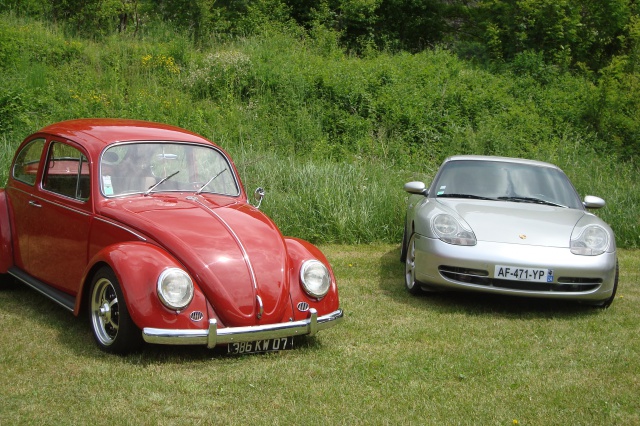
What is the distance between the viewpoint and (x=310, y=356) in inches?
225

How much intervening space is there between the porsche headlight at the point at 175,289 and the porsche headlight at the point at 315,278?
0.94 m

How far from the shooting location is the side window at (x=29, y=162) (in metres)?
7.29

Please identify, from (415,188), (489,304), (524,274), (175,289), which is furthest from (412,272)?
(175,289)

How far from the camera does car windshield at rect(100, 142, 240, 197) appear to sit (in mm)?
6496

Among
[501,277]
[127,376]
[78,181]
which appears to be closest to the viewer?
[127,376]

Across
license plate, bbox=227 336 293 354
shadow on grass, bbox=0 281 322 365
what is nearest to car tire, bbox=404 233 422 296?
shadow on grass, bbox=0 281 322 365

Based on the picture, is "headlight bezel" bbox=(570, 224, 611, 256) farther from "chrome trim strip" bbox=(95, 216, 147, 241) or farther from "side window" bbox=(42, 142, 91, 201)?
"side window" bbox=(42, 142, 91, 201)

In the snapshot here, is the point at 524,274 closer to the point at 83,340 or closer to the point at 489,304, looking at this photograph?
the point at 489,304

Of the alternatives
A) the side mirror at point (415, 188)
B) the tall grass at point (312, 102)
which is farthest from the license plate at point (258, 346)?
the tall grass at point (312, 102)

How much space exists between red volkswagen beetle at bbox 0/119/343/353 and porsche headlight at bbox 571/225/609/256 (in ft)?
8.67

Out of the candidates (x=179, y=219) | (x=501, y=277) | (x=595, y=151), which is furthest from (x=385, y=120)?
(x=179, y=219)

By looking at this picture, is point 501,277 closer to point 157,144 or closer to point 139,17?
point 157,144

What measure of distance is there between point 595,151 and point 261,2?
35.0 feet

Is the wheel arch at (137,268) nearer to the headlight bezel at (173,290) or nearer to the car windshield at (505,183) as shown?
the headlight bezel at (173,290)
